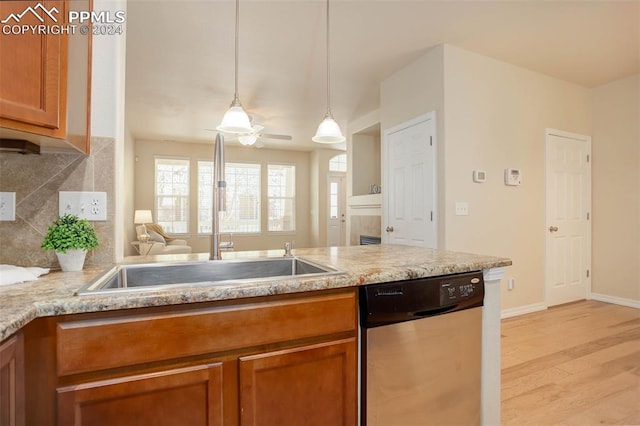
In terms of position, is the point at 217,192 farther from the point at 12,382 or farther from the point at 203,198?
the point at 203,198

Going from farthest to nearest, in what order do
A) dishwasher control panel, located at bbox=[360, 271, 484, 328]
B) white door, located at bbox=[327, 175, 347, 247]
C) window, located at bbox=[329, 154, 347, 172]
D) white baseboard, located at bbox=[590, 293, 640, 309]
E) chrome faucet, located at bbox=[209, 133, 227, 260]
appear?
window, located at bbox=[329, 154, 347, 172]
white door, located at bbox=[327, 175, 347, 247]
white baseboard, located at bbox=[590, 293, 640, 309]
chrome faucet, located at bbox=[209, 133, 227, 260]
dishwasher control panel, located at bbox=[360, 271, 484, 328]

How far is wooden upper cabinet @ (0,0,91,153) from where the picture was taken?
0.88 m

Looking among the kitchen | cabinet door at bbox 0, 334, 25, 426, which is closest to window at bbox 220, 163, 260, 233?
the kitchen

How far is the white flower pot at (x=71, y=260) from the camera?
120 cm

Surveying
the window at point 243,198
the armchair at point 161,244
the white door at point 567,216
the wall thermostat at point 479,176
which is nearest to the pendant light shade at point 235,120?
the wall thermostat at point 479,176

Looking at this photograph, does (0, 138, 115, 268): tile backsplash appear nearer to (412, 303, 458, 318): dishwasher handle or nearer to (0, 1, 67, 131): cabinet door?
(0, 1, 67, 131): cabinet door

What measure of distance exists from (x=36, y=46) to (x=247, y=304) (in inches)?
39.0

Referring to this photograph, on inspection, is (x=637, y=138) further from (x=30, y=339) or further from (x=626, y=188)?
(x=30, y=339)

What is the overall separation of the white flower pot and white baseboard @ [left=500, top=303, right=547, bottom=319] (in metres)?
3.64

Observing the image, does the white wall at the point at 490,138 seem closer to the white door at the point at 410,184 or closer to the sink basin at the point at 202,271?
the white door at the point at 410,184

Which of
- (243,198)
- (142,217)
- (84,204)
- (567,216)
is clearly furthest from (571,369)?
(243,198)

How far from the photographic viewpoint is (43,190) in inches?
50.6

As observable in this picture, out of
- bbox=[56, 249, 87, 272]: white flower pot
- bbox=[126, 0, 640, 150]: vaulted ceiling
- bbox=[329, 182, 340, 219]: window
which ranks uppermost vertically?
bbox=[126, 0, 640, 150]: vaulted ceiling

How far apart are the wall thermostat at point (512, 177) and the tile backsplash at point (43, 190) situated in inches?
142
